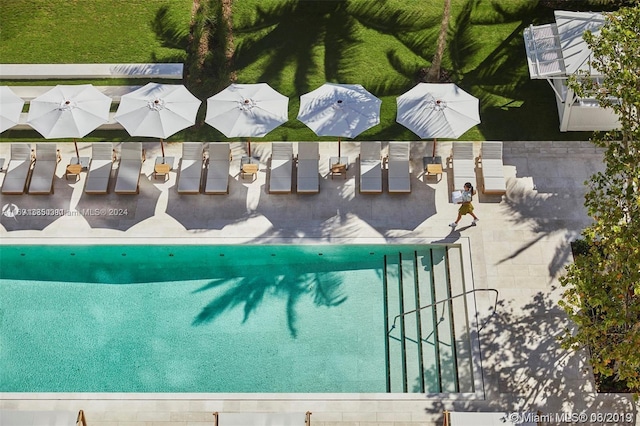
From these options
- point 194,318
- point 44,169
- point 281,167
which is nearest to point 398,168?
point 281,167

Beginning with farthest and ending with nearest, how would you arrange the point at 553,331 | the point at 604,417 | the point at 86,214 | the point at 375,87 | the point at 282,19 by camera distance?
the point at 282,19
the point at 375,87
the point at 86,214
the point at 553,331
the point at 604,417

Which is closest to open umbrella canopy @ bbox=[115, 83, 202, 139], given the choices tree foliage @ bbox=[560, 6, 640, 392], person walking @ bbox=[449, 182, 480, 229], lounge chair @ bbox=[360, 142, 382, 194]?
lounge chair @ bbox=[360, 142, 382, 194]

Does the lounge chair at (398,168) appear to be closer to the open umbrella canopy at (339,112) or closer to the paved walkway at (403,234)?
the paved walkway at (403,234)

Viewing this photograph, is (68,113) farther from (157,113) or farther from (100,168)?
(157,113)

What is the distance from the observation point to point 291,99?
24484 mm

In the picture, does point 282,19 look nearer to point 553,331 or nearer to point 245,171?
point 245,171

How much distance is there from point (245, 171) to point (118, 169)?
3.61 meters

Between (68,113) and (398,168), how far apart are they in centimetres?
911

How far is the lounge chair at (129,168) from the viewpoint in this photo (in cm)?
2200

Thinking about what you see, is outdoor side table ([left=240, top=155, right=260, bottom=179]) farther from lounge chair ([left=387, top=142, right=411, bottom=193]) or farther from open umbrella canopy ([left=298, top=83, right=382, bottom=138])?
lounge chair ([left=387, top=142, right=411, bottom=193])

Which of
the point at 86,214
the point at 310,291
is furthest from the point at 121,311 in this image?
the point at 310,291

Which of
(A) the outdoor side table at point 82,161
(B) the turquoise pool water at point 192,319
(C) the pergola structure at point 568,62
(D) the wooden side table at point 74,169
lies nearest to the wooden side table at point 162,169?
(A) the outdoor side table at point 82,161

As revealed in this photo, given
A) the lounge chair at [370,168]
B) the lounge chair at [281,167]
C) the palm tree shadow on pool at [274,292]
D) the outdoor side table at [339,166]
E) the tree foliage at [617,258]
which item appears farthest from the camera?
the outdoor side table at [339,166]

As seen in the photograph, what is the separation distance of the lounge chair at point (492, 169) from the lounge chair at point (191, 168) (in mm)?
7901
